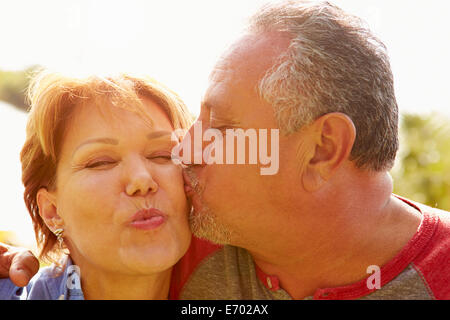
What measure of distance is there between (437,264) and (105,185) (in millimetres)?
1436

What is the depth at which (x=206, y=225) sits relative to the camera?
244 cm

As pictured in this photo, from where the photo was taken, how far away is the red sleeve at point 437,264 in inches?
87.7

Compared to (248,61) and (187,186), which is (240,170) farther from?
(248,61)

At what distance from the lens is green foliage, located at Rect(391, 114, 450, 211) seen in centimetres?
604

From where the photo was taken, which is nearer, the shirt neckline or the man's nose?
the shirt neckline

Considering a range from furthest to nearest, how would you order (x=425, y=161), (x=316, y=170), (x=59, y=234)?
1. (x=425, y=161)
2. (x=59, y=234)
3. (x=316, y=170)

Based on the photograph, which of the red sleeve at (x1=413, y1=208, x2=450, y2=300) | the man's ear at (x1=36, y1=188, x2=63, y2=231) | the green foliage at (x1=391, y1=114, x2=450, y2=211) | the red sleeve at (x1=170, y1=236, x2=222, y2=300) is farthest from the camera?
the green foliage at (x1=391, y1=114, x2=450, y2=211)

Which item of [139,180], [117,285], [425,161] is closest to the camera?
[139,180]
